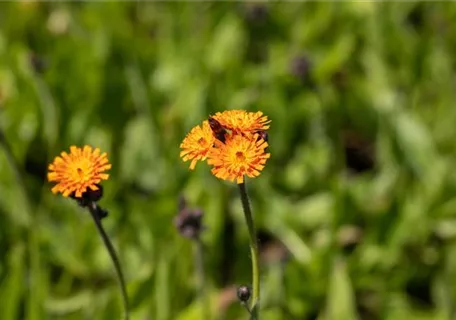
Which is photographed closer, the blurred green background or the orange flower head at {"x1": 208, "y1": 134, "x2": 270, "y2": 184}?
the orange flower head at {"x1": 208, "y1": 134, "x2": 270, "y2": 184}

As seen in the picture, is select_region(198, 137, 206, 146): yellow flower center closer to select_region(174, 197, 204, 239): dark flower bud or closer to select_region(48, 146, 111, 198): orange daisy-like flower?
select_region(48, 146, 111, 198): orange daisy-like flower

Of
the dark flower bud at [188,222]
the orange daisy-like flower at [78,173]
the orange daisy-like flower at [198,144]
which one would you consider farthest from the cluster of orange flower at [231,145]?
the dark flower bud at [188,222]

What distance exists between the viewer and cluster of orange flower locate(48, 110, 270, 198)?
63.0 inches

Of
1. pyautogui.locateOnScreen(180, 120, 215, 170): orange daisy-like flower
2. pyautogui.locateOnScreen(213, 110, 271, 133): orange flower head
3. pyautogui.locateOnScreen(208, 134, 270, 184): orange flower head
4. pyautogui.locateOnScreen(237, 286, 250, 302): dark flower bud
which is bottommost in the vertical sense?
pyautogui.locateOnScreen(237, 286, 250, 302): dark flower bud

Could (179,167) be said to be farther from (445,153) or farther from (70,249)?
(445,153)

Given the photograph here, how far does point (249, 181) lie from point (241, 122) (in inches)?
66.7

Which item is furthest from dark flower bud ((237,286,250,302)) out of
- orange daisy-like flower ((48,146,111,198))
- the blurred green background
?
the blurred green background

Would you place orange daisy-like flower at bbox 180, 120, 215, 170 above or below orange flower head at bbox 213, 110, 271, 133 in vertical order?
below

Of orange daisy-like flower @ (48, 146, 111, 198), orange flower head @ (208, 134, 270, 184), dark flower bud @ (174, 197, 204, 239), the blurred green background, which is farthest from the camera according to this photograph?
the blurred green background

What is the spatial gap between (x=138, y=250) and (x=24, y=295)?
0.51 m

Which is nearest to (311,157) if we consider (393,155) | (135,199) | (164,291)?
(393,155)

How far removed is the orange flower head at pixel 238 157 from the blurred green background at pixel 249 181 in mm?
1027

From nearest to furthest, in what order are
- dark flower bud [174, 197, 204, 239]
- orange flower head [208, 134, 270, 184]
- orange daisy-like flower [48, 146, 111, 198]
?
orange flower head [208, 134, 270, 184] → orange daisy-like flower [48, 146, 111, 198] → dark flower bud [174, 197, 204, 239]

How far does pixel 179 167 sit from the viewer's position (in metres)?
3.35
